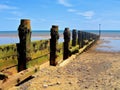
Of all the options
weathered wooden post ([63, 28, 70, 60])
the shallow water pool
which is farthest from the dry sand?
the shallow water pool

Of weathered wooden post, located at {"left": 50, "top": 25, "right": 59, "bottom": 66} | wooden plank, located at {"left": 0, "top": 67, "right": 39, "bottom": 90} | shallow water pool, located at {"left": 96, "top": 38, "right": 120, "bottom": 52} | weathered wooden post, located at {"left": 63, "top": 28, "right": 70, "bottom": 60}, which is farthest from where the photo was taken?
shallow water pool, located at {"left": 96, "top": 38, "right": 120, "bottom": 52}

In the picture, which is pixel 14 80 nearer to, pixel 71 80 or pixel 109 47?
pixel 71 80

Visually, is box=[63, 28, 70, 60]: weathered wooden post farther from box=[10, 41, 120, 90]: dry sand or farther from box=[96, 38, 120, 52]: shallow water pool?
box=[96, 38, 120, 52]: shallow water pool

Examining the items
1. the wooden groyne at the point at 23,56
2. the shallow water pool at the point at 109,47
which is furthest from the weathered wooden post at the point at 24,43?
the shallow water pool at the point at 109,47

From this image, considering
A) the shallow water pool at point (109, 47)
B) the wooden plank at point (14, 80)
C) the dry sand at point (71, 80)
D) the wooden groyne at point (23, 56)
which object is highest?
the wooden groyne at point (23, 56)

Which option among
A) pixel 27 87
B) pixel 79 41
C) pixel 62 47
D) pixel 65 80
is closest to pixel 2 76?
pixel 27 87

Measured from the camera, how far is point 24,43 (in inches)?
242

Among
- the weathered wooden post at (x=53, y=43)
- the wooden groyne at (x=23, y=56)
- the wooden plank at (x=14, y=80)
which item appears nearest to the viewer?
the wooden plank at (x=14, y=80)

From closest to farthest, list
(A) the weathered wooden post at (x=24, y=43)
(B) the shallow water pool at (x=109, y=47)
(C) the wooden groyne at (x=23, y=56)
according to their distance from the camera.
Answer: (C) the wooden groyne at (x=23, y=56)
(A) the weathered wooden post at (x=24, y=43)
(B) the shallow water pool at (x=109, y=47)

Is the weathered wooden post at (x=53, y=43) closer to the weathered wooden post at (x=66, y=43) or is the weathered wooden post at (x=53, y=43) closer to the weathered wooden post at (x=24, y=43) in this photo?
the weathered wooden post at (x=24, y=43)

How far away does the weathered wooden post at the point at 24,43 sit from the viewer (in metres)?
6.16

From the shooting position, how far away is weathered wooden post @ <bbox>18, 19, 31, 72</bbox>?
20.2 feet

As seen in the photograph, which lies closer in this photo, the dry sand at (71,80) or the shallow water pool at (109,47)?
the dry sand at (71,80)

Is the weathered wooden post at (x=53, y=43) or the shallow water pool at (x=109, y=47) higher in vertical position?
the weathered wooden post at (x=53, y=43)
